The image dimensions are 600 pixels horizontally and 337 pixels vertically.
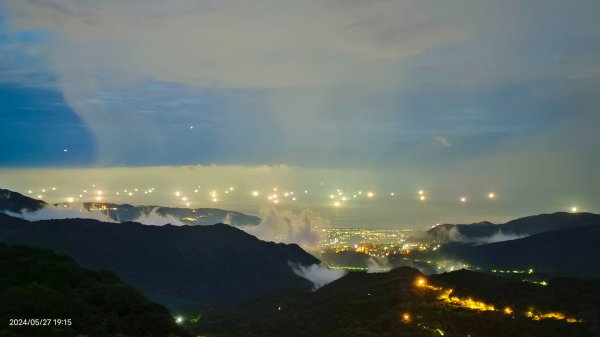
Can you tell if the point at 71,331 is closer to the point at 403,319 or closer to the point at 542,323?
the point at 403,319

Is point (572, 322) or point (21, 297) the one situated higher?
point (21, 297)

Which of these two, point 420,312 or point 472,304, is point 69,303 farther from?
point 472,304

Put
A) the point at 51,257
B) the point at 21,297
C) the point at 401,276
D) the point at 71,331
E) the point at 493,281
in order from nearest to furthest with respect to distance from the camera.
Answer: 1. the point at 71,331
2. the point at 21,297
3. the point at 51,257
4. the point at 493,281
5. the point at 401,276

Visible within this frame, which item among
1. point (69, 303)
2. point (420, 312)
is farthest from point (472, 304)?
point (69, 303)


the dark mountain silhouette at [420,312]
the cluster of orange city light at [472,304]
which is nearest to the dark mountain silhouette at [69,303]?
the dark mountain silhouette at [420,312]

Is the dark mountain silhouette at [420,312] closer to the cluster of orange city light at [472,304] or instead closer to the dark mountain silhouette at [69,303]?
the cluster of orange city light at [472,304]

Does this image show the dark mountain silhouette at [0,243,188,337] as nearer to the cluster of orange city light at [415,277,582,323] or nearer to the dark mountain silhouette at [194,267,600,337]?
the dark mountain silhouette at [194,267,600,337]

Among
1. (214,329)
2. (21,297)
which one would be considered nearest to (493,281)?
(214,329)
